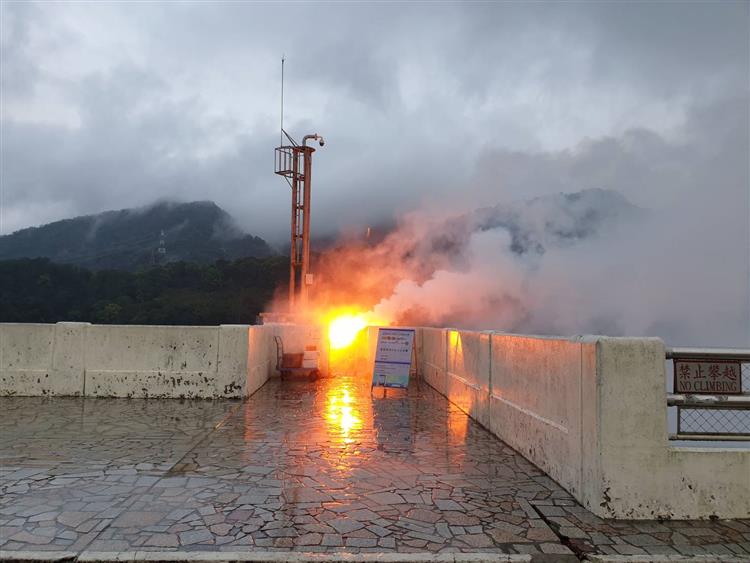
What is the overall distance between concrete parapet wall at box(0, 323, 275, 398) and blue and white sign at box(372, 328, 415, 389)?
10.8 feet

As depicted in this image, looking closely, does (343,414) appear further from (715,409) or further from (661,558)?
(661,558)

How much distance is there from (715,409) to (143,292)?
76988mm

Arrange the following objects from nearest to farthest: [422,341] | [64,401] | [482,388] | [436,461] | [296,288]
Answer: [436,461]
[482,388]
[64,401]
[422,341]
[296,288]

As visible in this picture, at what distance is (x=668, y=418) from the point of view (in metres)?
4.99

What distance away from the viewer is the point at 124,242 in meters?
172

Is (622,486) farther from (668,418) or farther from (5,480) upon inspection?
(5,480)

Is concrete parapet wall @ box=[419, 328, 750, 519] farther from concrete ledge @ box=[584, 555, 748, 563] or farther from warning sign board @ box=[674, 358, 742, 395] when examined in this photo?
concrete ledge @ box=[584, 555, 748, 563]

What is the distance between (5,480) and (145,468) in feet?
4.34

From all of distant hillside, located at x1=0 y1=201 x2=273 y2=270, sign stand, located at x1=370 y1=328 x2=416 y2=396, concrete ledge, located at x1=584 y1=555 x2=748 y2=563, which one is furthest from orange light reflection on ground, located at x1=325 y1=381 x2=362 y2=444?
distant hillside, located at x1=0 y1=201 x2=273 y2=270

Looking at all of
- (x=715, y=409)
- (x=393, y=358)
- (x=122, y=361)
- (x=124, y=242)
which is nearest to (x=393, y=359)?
(x=393, y=358)

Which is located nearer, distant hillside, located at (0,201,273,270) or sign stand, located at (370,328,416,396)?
sign stand, located at (370,328,416,396)

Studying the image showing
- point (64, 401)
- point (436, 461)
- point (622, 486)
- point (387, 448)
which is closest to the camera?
point (622, 486)

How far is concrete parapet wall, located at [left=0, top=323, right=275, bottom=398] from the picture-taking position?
11023mm

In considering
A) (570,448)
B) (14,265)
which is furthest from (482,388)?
(14,265)
